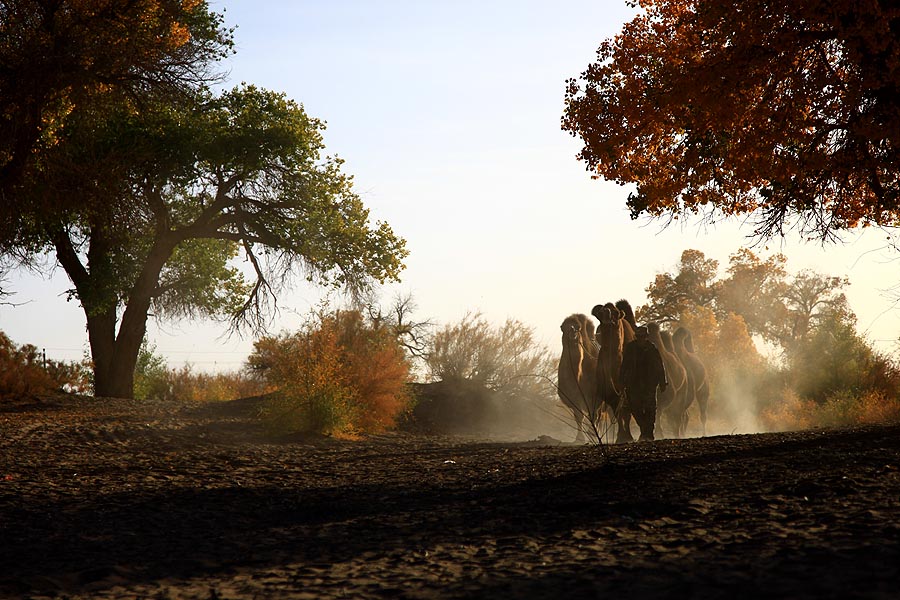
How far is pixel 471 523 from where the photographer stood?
721 cm

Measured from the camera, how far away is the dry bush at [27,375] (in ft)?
67.2

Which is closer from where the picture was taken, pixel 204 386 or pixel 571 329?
pixel 571 329

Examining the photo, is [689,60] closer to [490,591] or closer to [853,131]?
[853,131]

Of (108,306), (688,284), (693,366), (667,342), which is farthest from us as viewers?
(688,284)

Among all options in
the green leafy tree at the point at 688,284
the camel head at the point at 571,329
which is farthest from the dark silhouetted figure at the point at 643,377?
the green leafy tree at the point at 688,284

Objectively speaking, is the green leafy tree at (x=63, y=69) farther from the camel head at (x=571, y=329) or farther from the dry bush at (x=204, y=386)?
the dry bush at (x=204, y=386)

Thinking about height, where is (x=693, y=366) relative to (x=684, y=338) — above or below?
below

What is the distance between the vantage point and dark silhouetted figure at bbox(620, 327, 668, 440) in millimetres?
14562

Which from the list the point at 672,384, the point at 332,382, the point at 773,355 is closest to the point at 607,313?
the point at 672,384

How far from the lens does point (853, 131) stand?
1368 cm

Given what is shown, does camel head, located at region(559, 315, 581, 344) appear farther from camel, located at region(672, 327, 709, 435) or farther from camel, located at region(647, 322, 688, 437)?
camel, located at region(672, 327, 709, 435)

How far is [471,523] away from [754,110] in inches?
381

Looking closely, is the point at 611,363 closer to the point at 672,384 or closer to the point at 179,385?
the point at 672,384

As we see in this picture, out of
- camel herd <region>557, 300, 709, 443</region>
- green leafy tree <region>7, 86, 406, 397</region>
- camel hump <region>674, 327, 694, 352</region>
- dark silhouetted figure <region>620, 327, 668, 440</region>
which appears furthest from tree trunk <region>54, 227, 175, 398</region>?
dark silhouetted figure <region>620, 327, 668, 440</region>
